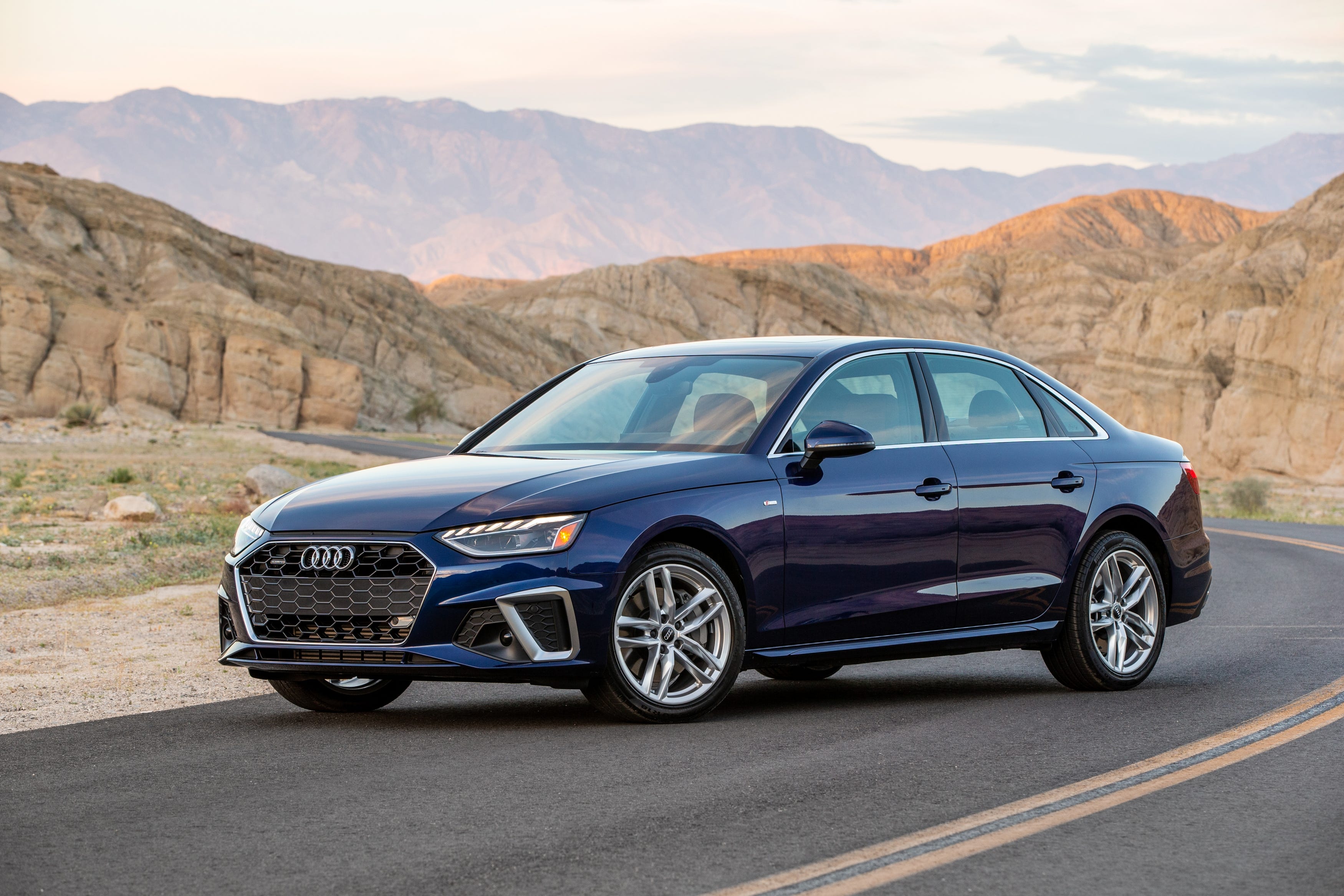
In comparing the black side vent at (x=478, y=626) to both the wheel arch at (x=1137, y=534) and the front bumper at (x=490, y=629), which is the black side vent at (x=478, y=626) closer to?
the front bumper at (x=490, y=629)

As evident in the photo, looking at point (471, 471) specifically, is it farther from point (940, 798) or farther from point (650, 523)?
point (940, 798)

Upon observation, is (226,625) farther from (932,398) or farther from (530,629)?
(932,398)

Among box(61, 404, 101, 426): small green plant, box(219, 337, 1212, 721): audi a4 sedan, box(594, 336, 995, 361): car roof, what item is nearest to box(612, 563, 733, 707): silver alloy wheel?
box(219, 337, 1212, 721): audi a4 sedan

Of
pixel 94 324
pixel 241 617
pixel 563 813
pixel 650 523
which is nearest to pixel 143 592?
pixel 241 617

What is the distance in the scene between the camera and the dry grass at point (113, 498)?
1456 cm

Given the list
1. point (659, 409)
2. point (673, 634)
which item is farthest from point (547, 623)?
point (659, 409)

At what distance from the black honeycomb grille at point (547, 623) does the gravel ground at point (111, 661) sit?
242cm

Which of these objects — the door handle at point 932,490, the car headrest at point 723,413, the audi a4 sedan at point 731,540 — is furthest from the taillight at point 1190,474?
the car headrest at point 723,413

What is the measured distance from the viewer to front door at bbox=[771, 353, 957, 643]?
7.33 metres

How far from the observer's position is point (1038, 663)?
9.73 metres

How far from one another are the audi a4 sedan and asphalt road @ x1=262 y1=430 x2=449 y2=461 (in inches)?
1717

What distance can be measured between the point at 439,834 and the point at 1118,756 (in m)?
2.86

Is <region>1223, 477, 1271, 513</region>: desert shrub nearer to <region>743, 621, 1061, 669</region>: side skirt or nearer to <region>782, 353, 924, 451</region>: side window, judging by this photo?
<region>743, 621, 1061, 669</region>: side skirt

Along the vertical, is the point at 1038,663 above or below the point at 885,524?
below
